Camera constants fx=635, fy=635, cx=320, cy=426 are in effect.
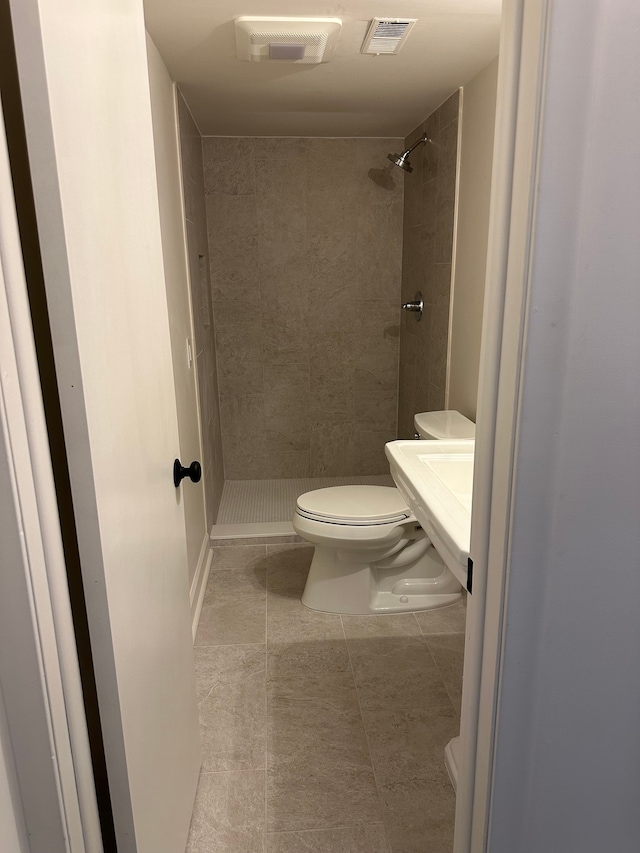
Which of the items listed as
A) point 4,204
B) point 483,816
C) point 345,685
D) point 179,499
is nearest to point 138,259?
point 4,204

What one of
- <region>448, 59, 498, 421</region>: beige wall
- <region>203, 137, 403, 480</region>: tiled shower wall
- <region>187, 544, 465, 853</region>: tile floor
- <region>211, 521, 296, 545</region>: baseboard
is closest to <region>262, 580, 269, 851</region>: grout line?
<region>187, 544, 465, 853</region>: tile floor

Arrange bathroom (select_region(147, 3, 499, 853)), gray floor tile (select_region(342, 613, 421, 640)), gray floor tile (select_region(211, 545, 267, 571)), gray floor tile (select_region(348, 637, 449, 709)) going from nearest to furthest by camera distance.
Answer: bathroom (select_region(147, 3, 499, 853)) → gray floor tile (select_region(348, 637, 449, 709)) → gray floor tile (select_region(342, 613, 421, 640)) → gray floor tile (select_region(211, 545, 267, 571))

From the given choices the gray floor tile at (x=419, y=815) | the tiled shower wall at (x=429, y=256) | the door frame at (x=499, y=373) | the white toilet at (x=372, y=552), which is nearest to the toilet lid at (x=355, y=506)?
the white toilet at (x=372, y=552)

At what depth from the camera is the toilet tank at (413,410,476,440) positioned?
95.2 inches

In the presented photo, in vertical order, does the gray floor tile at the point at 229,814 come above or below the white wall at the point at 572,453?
below

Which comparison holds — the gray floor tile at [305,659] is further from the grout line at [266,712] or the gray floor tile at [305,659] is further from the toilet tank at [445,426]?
the toilet tank at [445,426]

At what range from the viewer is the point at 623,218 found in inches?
29.6

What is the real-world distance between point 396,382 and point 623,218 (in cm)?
334

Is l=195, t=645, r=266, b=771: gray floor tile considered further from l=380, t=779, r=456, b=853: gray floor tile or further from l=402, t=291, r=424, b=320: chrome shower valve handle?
l=402, t=291, r=424, b=320: chrome shower valve handle

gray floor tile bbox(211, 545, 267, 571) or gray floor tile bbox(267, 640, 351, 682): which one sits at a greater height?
gray floor tile bbox(267, 640, 351, 682)

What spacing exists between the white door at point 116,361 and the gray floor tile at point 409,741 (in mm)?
660

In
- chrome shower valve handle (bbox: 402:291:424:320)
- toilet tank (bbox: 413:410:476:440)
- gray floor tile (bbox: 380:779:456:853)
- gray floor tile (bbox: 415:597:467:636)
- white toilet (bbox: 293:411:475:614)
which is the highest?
chrome shower valve handle (bbox: 402:291:424:320)

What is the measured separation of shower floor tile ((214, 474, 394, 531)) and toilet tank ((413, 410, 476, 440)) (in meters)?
1.18

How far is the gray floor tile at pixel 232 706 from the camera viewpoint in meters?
1.90
